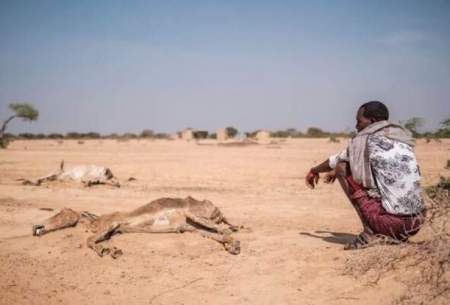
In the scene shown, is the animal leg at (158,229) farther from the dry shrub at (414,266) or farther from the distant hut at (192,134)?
the distant hut at (192,134)

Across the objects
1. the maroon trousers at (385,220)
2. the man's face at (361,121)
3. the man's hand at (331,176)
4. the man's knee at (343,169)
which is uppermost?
the man's face at (361,121)

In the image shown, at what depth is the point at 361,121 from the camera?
17.9 feet

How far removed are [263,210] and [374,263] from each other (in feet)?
16.3

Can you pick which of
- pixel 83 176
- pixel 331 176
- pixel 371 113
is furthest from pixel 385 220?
pixel 83 176

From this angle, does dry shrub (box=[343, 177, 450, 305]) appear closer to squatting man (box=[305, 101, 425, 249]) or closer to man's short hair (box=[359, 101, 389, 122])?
squatting man (box=[305, 101, 425, 249])

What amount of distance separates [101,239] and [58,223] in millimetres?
1158

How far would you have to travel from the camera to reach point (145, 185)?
14258 mm

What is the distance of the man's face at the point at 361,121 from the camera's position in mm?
5426

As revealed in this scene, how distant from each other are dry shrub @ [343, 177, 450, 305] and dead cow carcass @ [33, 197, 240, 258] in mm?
2385

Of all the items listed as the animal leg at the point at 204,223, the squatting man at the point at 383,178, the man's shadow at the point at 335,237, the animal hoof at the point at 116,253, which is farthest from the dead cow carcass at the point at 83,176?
the squatting man at the point at 383,178

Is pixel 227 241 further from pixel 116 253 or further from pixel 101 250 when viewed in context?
pixel 101 250

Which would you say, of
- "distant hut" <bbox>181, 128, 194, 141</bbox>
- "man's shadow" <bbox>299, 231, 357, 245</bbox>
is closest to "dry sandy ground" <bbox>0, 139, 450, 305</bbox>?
"man's shadow" <bbox>299, 231, 357, 245</bbox>

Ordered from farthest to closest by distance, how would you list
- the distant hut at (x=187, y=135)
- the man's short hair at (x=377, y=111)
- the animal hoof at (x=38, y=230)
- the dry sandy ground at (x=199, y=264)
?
the distant hut at (x=187, y=135) < the animal hoof at (x=38, y=230) < the man's short hair at (x=377, y=111) < the dry sandy ground at (x=199, y=264)

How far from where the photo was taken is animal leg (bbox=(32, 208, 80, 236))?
7047 mm
